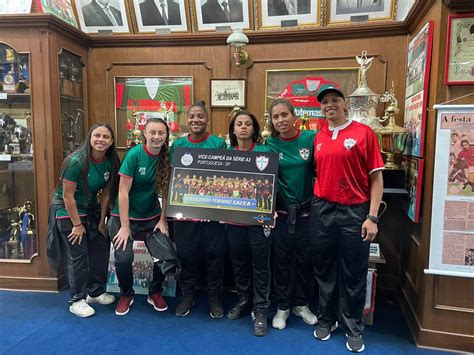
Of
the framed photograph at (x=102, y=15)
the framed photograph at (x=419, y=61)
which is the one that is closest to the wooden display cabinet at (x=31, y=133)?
the framed photograph at (x=102, y=15)

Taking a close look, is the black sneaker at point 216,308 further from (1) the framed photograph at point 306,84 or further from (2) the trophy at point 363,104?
(2) the trophy at point 363,104

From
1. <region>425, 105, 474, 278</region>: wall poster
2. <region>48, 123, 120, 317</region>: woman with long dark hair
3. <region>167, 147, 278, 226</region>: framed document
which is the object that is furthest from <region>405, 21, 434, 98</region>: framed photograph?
<region>48, 123, 120, 317</region>: woman with long dark hair

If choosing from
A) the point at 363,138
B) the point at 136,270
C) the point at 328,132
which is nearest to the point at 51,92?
the point at 136,270

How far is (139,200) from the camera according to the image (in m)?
2.49

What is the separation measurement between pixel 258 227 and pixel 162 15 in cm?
218

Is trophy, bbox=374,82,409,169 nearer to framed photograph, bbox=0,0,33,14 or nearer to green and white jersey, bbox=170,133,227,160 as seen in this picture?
green and white jersey, bbox=170,133,227,160

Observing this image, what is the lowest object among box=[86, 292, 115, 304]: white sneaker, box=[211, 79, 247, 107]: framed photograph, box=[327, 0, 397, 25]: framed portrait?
box=[86, 292, 115, 304]: white sneaker

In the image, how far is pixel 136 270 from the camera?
2918mm

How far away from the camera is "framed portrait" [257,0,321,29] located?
305 cm

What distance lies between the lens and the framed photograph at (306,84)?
3082 mm

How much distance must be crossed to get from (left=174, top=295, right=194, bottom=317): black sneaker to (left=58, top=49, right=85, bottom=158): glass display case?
5.07 feet

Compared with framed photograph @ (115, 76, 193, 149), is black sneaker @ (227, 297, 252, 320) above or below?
below

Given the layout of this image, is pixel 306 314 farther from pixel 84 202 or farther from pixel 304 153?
pixel 84 202

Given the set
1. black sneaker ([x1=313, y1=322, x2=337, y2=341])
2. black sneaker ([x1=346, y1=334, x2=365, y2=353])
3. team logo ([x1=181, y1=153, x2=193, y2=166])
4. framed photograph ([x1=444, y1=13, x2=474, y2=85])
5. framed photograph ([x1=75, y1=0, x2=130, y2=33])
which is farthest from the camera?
framed photograph ([x1=75, y1=0, x2=130, y2=33])
